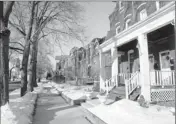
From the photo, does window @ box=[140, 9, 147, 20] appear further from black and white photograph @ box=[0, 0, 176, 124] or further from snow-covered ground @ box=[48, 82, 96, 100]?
snow-covered ground @ box=[48, 82, 96, 100]

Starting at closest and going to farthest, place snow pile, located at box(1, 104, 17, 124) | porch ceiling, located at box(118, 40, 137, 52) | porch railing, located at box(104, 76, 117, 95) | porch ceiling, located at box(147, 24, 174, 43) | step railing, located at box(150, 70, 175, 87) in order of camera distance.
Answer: snow pile, located at box(1, 104, 17, 124)
step railing, located at box(150, 70, 175, 87)
porch ceiling, located at box(147, 24, 174, 43)
porch railing, located at box(104, 76, 117, 95)
porch ceiling, located at box(118, 40, 137, 52)

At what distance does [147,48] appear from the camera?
6.49 m

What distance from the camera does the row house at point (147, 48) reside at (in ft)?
20.0

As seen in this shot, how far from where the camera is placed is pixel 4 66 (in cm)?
480

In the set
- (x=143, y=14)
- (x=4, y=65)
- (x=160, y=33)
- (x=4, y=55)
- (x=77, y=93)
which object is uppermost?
(x=143, y=14)

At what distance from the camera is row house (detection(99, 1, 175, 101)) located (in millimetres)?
6086

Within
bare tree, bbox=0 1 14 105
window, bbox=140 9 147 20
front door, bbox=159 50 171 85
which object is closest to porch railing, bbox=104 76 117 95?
front door, bbox=159 50 171 85

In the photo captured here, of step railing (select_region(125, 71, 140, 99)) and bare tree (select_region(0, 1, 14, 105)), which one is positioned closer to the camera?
bare tree (select_region(0, 1, 14, 105))

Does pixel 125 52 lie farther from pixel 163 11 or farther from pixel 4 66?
pixel 4 66

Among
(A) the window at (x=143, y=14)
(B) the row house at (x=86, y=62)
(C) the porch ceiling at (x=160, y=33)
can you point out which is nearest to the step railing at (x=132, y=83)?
(C) the porch ceiling at (x=160, y=33)

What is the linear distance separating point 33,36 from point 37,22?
1508mm

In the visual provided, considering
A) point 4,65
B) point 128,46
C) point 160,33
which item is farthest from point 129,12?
point 4,65

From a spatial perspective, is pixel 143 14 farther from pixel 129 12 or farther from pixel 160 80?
pixel 160 80

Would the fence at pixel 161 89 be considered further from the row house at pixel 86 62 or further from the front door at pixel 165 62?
the row house at pixel 86 62
